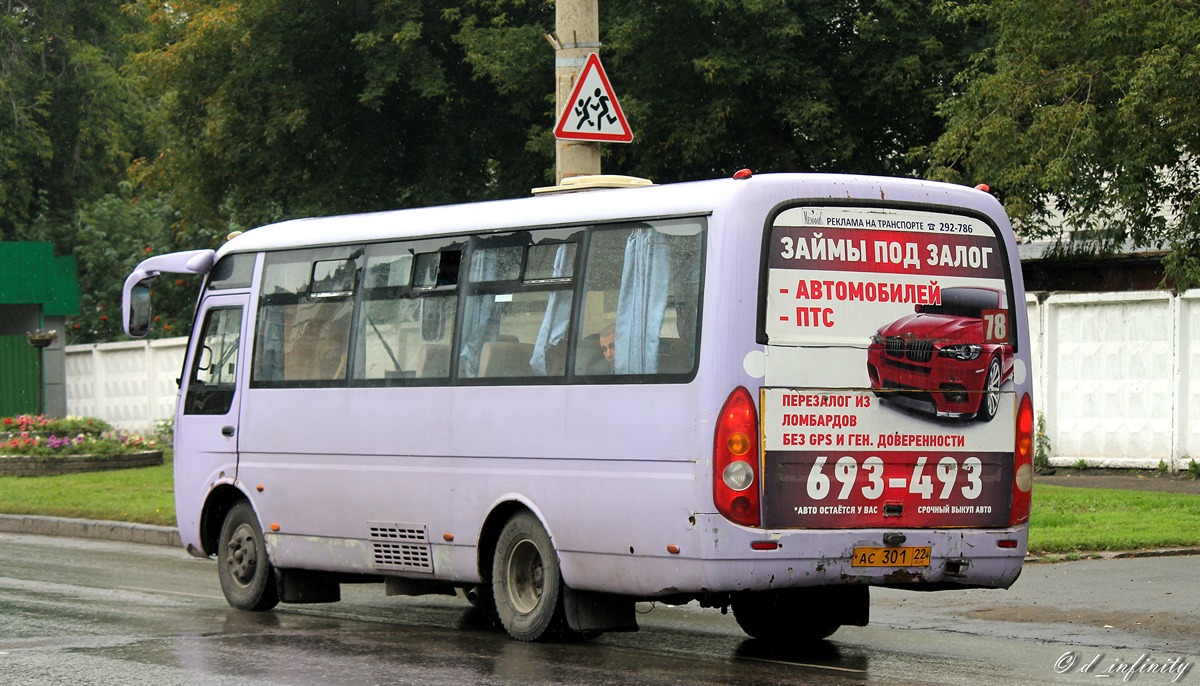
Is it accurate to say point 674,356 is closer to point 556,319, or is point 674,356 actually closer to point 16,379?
point 556,319

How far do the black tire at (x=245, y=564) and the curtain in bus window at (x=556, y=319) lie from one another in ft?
10.6

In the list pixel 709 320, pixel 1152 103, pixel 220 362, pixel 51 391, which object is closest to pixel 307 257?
pixel 220 362

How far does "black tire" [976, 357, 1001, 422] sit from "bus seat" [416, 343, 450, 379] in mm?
3302

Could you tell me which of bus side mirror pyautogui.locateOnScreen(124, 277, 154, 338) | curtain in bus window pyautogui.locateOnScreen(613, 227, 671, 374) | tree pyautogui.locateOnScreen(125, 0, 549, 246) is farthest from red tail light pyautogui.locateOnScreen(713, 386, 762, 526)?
tree pyautogui.locateOnScreen(125, 0, 549, 246)

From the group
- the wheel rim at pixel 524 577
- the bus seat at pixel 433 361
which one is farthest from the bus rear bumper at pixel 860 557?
the bus seat at pixel 433 361

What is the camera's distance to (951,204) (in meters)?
10.1

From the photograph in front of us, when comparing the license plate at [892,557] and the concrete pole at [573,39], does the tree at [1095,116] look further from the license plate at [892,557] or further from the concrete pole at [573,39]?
the license plate at [892,557]

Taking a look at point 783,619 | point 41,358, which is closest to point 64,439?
point 41,358

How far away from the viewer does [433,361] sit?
37.0 ft

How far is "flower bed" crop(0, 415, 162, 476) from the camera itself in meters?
28.0

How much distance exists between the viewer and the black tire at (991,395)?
33.0 feet

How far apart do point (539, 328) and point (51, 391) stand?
27.4 m

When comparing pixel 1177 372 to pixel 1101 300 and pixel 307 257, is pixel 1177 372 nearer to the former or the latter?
pixel 1101 300

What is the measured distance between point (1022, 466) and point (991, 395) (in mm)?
473
